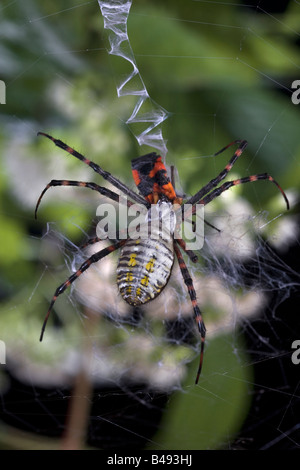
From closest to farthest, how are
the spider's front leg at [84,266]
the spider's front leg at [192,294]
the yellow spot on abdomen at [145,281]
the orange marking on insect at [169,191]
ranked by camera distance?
the yellow spot on abdomen at [145,281], the spider's front leg at [192,294], the spider's front leg at [84,266], the orange marking on insect at [169,191]

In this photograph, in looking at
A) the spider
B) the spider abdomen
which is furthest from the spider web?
the spider abdomen

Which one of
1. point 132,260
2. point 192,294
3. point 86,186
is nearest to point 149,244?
point 132,260

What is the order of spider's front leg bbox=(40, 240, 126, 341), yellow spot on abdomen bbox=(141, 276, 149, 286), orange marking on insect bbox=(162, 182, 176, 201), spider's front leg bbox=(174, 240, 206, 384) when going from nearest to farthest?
yellow spot on abdomen bbox=(141, 276, 149, 286) → spider's front leg bbox=(174, 240, 206, 384) → spider's front leg bbox=(40, 240, 126, 341) → orange marking on insect bbox=(162, 182, 176, 201)

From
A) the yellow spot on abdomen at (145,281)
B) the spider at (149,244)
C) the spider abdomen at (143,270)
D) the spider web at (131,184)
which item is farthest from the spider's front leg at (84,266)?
the yellow spot on abdomen at (145,281)

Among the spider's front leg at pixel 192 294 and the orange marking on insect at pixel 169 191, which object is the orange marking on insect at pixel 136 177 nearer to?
the orange marking on insect at pixel 169 191

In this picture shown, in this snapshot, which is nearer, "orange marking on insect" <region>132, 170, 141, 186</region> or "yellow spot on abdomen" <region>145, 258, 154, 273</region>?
"yellow spot on abdomen" <region>145, 258, 154, 273</region>

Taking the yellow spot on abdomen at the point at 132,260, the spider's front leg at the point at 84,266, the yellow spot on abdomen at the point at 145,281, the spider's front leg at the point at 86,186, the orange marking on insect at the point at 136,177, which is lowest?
the yellow spot on abdomen at the point at 145,281

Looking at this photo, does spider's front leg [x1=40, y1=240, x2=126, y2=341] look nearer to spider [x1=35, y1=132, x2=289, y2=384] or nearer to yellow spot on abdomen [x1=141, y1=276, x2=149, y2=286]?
spider [x1=35, y1=132, x2=289, y2=384]

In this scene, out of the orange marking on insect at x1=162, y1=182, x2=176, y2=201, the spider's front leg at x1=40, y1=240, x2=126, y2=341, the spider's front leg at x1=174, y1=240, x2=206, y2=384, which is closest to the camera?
the spider's front leg at x1=174, y1=240, x2=206, y2=384

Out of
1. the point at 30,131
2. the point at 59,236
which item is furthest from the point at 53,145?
the point at 59,236
